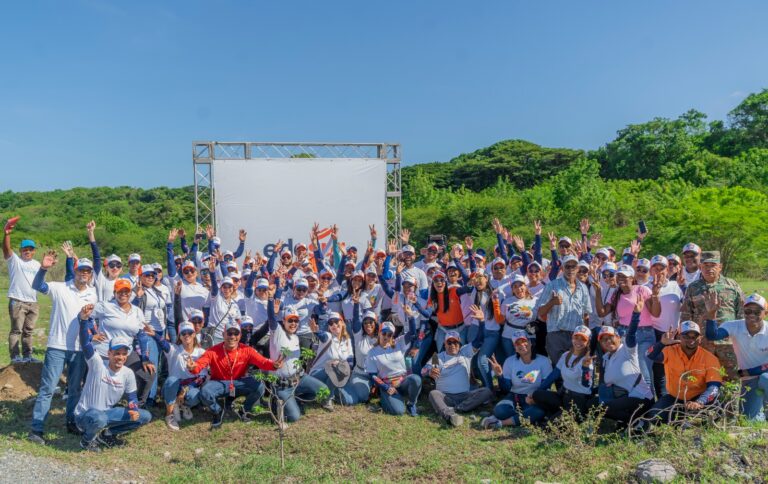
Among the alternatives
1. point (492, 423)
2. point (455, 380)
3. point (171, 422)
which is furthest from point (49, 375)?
point (492, 423)

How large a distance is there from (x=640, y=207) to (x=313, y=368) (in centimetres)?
1843

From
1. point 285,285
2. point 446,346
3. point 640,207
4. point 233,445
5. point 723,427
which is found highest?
point 640,207

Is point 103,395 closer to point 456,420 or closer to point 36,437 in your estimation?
point 36,437

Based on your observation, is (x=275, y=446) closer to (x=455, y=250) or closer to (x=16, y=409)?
(x=16, y=409)

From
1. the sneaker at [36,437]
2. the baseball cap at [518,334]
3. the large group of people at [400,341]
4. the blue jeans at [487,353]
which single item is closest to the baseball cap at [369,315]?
the large group of people at [400,341]

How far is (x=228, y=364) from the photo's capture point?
7.34 metres

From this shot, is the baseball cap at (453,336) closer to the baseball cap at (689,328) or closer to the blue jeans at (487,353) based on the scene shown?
the blue jeans at (487,353)

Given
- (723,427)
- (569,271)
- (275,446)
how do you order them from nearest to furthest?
(723,427) → (275,446) → (569,271)

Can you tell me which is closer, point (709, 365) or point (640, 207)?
point (709, 365)

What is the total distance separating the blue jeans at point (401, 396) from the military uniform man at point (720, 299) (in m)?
3.26

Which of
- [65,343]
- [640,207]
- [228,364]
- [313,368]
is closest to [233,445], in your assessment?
[228,364]

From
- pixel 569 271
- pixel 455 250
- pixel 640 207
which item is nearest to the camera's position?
pixel 569 271

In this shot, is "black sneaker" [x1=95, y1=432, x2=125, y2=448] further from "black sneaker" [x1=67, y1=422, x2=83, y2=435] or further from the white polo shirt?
the white polo shirt

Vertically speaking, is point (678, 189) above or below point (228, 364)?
above
